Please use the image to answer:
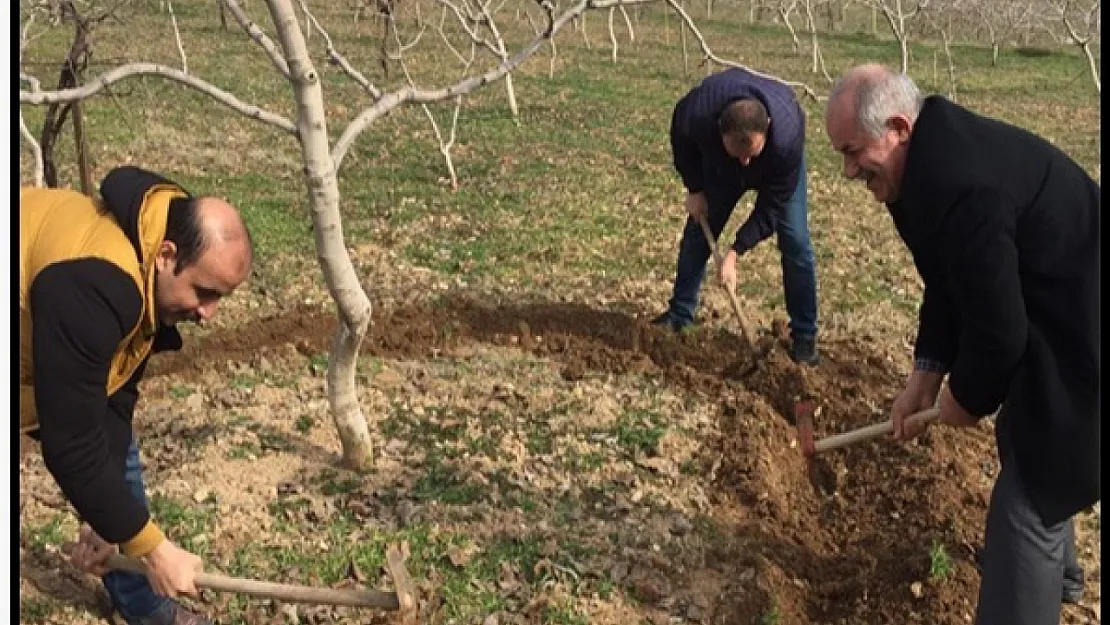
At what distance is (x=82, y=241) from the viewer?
97.0 inches

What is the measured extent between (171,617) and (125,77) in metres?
1.94

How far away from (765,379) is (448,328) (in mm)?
1996

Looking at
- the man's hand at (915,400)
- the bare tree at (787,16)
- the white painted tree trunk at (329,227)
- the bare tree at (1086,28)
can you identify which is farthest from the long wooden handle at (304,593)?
the bare tree at (787,16)

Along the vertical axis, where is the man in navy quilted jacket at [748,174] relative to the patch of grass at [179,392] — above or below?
above

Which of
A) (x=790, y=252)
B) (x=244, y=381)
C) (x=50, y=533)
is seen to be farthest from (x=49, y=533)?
(x=790, y=252)

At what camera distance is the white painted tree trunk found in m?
3.73

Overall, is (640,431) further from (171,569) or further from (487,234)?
(487,234)

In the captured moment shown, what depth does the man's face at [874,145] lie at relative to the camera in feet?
9.59

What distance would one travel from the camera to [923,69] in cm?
2484

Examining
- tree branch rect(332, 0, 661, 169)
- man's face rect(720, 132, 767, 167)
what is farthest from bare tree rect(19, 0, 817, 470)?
man's face rect(720, 132, 767, 167)

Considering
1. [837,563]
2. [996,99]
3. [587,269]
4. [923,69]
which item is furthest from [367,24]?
[837,563]

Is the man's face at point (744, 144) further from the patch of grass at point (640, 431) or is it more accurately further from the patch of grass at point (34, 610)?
the patch of grass at point (34, 610)

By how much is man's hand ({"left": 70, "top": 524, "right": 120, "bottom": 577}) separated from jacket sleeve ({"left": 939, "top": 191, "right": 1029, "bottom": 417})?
2.71m

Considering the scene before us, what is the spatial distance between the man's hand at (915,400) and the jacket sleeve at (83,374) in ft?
8.61
